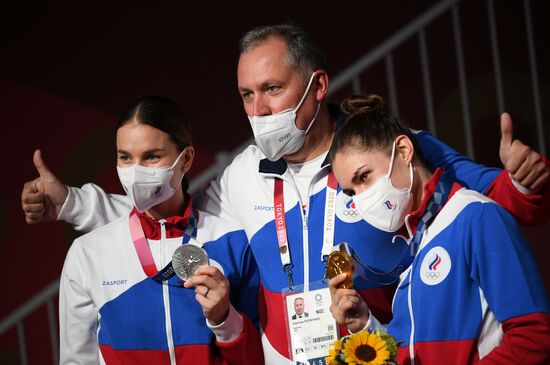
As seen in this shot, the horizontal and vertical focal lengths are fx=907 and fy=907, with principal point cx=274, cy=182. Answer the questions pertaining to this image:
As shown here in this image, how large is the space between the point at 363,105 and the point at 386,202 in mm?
476

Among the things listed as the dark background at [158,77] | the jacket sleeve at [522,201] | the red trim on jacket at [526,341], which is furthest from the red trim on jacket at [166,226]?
the dark background at [158,77]

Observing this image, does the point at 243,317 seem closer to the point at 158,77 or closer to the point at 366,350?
the point at 366,350

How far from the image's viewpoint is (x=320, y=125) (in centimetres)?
356

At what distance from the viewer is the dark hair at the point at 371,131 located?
9.96 feet

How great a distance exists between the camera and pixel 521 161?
112 inches

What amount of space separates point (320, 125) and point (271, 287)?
0.67m

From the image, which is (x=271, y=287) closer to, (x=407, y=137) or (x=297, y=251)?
(x=297, y=251)

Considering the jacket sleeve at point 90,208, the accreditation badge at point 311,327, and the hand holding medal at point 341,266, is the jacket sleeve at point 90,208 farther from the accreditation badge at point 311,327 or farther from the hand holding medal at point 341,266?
the hand holding medal at point 341,266

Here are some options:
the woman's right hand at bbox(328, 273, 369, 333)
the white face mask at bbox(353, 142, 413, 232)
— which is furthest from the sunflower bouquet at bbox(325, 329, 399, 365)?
the white face mask at bbox(353, 142, 413, 232)

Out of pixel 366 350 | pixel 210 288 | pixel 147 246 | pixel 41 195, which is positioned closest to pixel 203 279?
pixel 210 288

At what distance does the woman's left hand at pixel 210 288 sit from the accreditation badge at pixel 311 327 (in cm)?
27

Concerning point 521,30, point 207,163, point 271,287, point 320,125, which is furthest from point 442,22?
point 271,287

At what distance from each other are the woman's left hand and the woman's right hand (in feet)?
1.32

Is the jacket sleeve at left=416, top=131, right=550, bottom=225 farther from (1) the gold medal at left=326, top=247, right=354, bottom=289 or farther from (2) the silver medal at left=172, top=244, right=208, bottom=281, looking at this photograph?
(2) the silver medal at left=172, top=244, right=208, bottom=281
